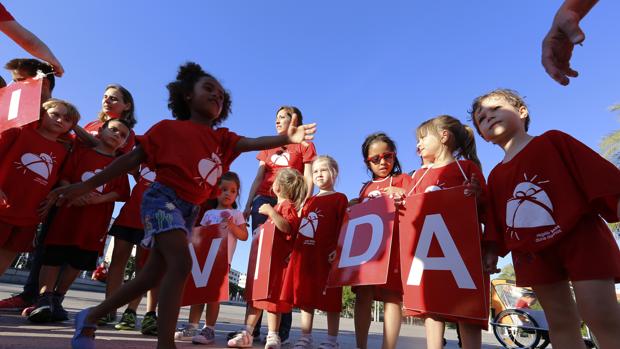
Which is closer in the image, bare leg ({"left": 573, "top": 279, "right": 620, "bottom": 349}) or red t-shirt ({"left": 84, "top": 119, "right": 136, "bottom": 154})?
bare leg ({"left": 573, "top": 279, "right": 620, "bottom": 349})

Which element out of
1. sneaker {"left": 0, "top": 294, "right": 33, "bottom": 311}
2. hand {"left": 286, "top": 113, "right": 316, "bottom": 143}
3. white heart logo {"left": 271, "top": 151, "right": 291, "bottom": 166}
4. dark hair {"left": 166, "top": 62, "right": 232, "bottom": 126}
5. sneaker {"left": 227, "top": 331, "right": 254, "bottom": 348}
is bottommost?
sneaker {"left": 227, "top": 331, "right": 254, "bottom": 348}

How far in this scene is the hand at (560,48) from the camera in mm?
1493

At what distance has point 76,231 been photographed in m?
3.62

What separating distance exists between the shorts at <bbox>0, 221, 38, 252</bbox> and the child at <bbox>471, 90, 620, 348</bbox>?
11.7 feet

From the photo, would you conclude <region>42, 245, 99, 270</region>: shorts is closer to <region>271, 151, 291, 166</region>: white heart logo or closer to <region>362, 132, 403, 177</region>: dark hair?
<region>271, 151, 291, 166</region>: white heart logo

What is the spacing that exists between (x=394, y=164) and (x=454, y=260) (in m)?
1.51

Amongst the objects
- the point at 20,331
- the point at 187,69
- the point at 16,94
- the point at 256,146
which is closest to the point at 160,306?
the point at 256,146

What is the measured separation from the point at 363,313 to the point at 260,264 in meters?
1.00

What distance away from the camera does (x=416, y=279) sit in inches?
101

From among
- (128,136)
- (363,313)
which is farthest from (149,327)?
(128,136)

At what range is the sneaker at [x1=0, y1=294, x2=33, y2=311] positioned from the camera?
396 cm

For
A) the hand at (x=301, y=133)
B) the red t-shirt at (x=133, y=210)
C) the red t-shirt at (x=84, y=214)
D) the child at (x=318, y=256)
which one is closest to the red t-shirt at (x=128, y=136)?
the red t-shirt at (x=84, y=214)

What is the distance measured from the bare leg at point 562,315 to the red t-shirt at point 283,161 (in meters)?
2.79

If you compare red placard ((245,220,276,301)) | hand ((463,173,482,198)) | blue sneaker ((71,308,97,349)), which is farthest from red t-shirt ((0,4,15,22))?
hand ((463,173,482,198))
